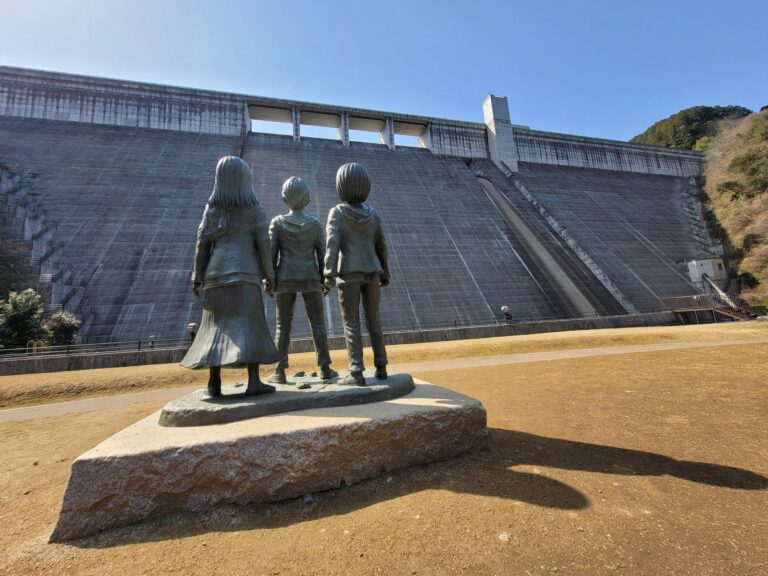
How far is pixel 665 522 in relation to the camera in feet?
7.76

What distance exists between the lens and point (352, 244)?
4.67 metres

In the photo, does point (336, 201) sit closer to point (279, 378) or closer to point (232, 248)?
point (279, 378)

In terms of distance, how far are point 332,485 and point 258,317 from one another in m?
1.93

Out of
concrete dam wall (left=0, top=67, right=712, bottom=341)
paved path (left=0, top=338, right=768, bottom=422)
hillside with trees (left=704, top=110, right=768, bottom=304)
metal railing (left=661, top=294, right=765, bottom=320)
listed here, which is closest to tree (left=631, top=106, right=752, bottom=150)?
hillside with trees (left=704, top=110, right=768, bottom=304)

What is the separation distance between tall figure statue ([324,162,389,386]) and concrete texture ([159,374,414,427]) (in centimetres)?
34

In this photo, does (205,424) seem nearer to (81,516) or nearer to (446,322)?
(81,516)

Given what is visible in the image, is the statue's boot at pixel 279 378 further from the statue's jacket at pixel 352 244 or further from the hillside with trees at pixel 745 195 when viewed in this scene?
the hillside with trees at pixel 745 195

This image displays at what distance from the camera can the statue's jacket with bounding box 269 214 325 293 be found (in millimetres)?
4887

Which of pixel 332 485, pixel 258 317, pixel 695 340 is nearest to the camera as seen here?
pixel 332 485

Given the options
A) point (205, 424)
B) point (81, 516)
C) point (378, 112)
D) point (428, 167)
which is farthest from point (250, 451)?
point (378, 112)

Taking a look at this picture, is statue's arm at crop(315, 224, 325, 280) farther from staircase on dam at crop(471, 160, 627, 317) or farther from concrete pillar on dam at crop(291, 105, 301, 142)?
concrete pillar on dam at crop(291, 105, 301, 142)

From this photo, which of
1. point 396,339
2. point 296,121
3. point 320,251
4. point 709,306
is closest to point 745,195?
point 709,306

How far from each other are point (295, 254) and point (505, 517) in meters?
3.80

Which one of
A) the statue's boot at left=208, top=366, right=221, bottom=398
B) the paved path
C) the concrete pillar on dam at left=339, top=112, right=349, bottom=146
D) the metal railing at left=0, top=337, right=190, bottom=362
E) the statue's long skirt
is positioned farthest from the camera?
the concrete pillar on dam at left=339, top=112, right=349, bottom=146
